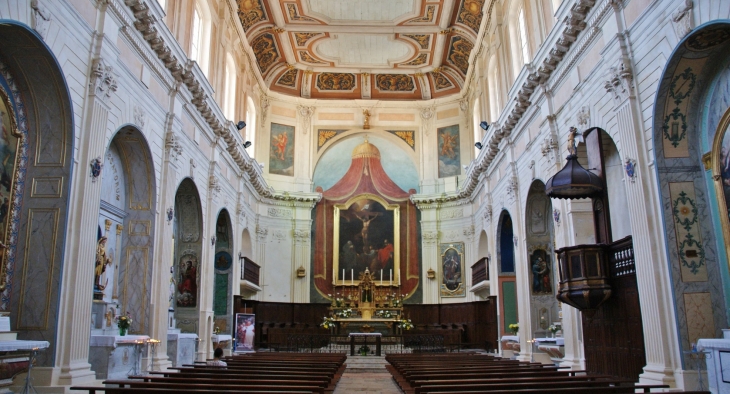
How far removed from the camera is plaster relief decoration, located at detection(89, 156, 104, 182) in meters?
10.2

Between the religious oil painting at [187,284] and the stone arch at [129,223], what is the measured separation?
152 inches

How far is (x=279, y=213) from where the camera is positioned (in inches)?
1050

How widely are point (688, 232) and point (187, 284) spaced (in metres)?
12.9

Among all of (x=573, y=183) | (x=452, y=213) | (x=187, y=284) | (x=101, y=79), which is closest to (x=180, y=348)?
(x=187, y=284)

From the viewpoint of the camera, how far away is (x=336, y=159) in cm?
2856

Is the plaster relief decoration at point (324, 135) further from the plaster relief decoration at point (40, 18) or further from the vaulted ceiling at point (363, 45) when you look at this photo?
the plaster relief decoration at point (40, 18)

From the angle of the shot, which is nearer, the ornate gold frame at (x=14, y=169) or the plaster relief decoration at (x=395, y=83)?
the ornate gold frame at (x=14, y=169)

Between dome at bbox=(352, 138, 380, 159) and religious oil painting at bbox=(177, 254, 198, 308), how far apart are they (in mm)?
12258

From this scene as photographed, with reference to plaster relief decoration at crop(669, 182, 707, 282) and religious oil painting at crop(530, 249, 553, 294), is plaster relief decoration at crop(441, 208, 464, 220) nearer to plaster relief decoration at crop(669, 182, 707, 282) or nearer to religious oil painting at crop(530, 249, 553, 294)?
religious oil painting at crop(530, 249, 553, 294)

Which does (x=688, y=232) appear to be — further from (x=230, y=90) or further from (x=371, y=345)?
(x=230, y=90)

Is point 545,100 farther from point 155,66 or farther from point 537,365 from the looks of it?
point 155,66

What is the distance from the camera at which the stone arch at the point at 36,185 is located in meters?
9.05

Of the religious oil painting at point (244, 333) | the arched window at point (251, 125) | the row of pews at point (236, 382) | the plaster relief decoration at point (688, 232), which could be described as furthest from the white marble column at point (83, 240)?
the arched window at point (251, 125)

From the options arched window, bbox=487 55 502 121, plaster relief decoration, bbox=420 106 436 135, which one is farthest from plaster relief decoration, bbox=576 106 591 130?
plaster relief decoration, bbox=420 106 436 135
